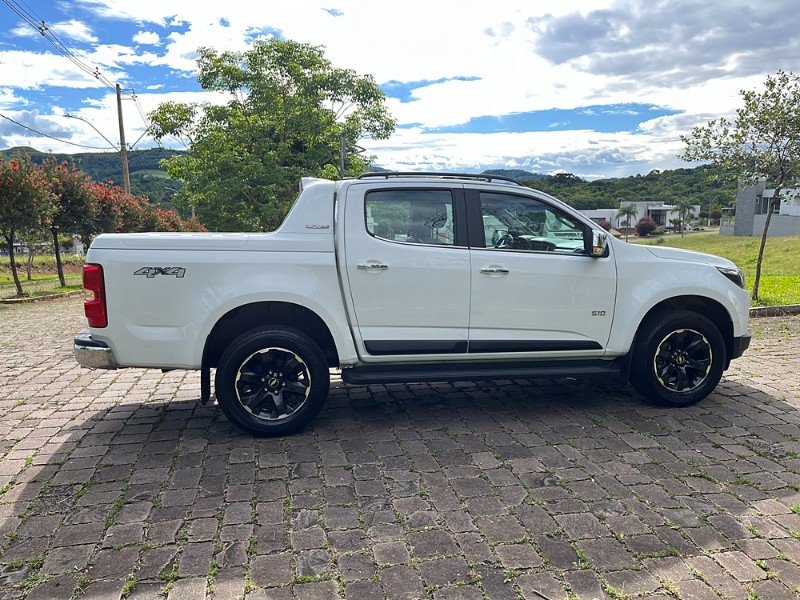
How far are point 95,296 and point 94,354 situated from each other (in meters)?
0.43

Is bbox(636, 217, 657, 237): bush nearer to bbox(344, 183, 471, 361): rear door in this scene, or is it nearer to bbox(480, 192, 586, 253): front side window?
bbox(480, 192, 586, 253): front side window

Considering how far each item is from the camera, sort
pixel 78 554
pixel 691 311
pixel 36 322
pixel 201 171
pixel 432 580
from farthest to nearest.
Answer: pixel 201 171 < pixel 36 322 < pixel 691 311 < pixel 78 554 < pixel 432 580

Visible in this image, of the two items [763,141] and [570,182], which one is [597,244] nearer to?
[763,141]

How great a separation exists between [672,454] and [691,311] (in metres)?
1.56

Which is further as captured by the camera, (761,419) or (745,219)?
(745,219)

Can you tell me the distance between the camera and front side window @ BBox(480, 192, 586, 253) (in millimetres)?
4742

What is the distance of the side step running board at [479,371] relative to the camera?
4559mm

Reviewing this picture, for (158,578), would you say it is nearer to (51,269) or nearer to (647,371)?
(647,371)

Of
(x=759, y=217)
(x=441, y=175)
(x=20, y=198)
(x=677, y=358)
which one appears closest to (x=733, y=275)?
(x=677, y=358)

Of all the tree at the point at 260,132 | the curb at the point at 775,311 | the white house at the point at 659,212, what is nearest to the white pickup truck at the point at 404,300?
the curb at the point at 775,311

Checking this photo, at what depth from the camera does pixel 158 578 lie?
2746 mm

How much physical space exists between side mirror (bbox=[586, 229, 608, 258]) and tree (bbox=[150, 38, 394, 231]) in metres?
16.4

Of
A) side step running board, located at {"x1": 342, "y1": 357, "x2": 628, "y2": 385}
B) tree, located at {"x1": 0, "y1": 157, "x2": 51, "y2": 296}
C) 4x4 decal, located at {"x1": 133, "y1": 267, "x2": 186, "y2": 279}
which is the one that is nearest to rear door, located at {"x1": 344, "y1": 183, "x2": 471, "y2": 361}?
side step running board, located at {"x1": 342, "y1": 357, "x2": 628, "y2": 385}

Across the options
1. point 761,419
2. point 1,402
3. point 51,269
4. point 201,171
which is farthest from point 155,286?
point 51,269
